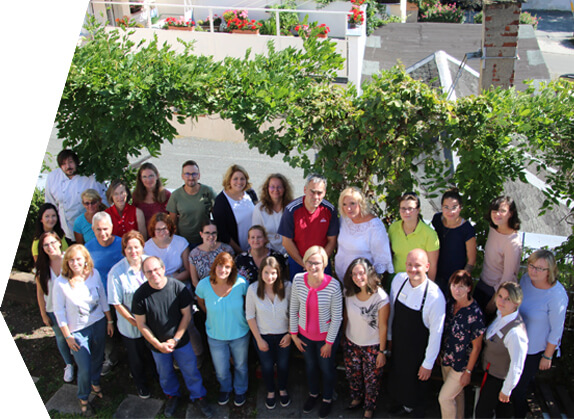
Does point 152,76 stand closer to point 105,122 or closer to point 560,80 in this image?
point 105,122

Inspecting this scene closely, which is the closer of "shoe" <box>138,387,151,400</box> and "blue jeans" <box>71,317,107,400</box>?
"blue jeans" <box>71,317,107,400</box>

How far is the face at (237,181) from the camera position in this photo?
535 cm

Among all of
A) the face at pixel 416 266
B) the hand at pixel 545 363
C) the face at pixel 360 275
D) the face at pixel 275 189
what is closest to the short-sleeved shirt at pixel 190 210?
the face at pixel 275 189

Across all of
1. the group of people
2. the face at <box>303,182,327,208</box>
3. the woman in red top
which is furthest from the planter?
the face at <box>303,182,327,208</box>

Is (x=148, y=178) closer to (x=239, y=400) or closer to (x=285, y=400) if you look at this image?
(x=239, y=400)

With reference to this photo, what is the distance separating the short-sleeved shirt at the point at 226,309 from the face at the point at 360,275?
1011 millimetres

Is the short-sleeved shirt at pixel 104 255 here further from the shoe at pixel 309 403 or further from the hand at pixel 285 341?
the shoe at pixel 309 403

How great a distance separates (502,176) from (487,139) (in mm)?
434

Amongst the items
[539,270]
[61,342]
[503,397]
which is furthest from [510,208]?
[61,342]

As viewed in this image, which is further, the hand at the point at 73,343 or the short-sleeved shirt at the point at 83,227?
the short-sleeved shirt at the point at 83,227

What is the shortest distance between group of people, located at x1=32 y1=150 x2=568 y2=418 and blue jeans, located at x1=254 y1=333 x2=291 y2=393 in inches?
0.5

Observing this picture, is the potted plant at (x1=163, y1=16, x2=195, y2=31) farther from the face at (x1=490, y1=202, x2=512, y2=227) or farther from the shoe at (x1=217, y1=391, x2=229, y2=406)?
the face at (x1=490, y1=202, x2=512, y2=227)

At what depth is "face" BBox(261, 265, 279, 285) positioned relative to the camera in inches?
172

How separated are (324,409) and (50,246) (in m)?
2.90
